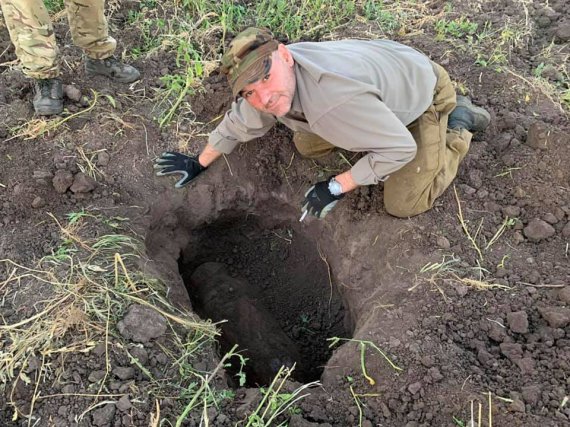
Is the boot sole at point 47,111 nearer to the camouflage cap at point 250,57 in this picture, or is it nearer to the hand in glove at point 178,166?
the hand in glove at point 178,166

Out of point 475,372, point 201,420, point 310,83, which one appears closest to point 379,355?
point 475,372

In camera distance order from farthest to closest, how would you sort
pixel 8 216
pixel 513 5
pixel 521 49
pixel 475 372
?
pixel 513 5 → pixel 521 49 → pixel 8 216 → pixel 475 372

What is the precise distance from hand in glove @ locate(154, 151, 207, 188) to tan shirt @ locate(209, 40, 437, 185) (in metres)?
0.43

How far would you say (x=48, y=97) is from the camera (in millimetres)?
2912

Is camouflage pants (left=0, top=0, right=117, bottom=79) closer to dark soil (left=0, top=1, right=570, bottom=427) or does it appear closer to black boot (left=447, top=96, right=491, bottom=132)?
dark soil (left=0, top=1, right=570, bottom=427)

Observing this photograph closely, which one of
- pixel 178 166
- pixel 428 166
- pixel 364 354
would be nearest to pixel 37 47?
pixel 178 166

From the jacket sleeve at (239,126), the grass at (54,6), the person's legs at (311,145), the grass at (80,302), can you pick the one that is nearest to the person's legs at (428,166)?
the person's legs at (311,145)

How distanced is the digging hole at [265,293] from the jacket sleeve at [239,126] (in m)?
0.56

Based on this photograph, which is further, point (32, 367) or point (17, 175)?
point (17, 175)

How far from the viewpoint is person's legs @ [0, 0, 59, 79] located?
2639mm

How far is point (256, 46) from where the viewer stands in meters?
2.04

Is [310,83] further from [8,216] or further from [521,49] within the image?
[521,49]

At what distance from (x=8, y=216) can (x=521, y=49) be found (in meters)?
3.16

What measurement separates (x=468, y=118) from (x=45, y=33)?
222 cm
